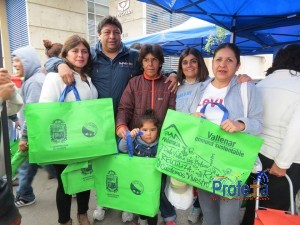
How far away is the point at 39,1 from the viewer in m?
8.38

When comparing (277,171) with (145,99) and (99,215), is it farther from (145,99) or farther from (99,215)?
(99,215)

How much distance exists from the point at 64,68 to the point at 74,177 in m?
1.01

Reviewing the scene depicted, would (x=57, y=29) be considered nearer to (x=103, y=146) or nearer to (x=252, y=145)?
(x=103, y=146)

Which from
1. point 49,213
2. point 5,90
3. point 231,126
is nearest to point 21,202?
point 49,213

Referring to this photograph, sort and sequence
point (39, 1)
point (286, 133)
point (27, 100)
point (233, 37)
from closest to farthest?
point (286, 133) < point (27, 100) < point (233, 37) < point (39, 1)

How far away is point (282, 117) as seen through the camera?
181 cm

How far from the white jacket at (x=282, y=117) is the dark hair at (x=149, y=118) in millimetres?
924

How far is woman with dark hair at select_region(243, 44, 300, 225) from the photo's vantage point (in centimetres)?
174

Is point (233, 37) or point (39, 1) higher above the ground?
point (39, 1)

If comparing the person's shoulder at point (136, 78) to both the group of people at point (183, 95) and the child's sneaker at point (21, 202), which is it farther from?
the child's sneaker at point (21, 202)

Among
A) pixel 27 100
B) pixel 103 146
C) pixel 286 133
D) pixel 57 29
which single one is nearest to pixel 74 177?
pixel 103 146

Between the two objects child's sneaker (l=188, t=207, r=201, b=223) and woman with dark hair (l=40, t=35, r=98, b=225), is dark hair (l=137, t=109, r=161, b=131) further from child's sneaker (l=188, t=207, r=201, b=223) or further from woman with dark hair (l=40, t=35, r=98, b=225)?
child's sneaker (l=188, t=207, r=201, b=223)

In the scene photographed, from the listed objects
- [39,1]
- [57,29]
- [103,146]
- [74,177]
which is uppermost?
[39,1]

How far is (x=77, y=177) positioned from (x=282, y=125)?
1.83m
